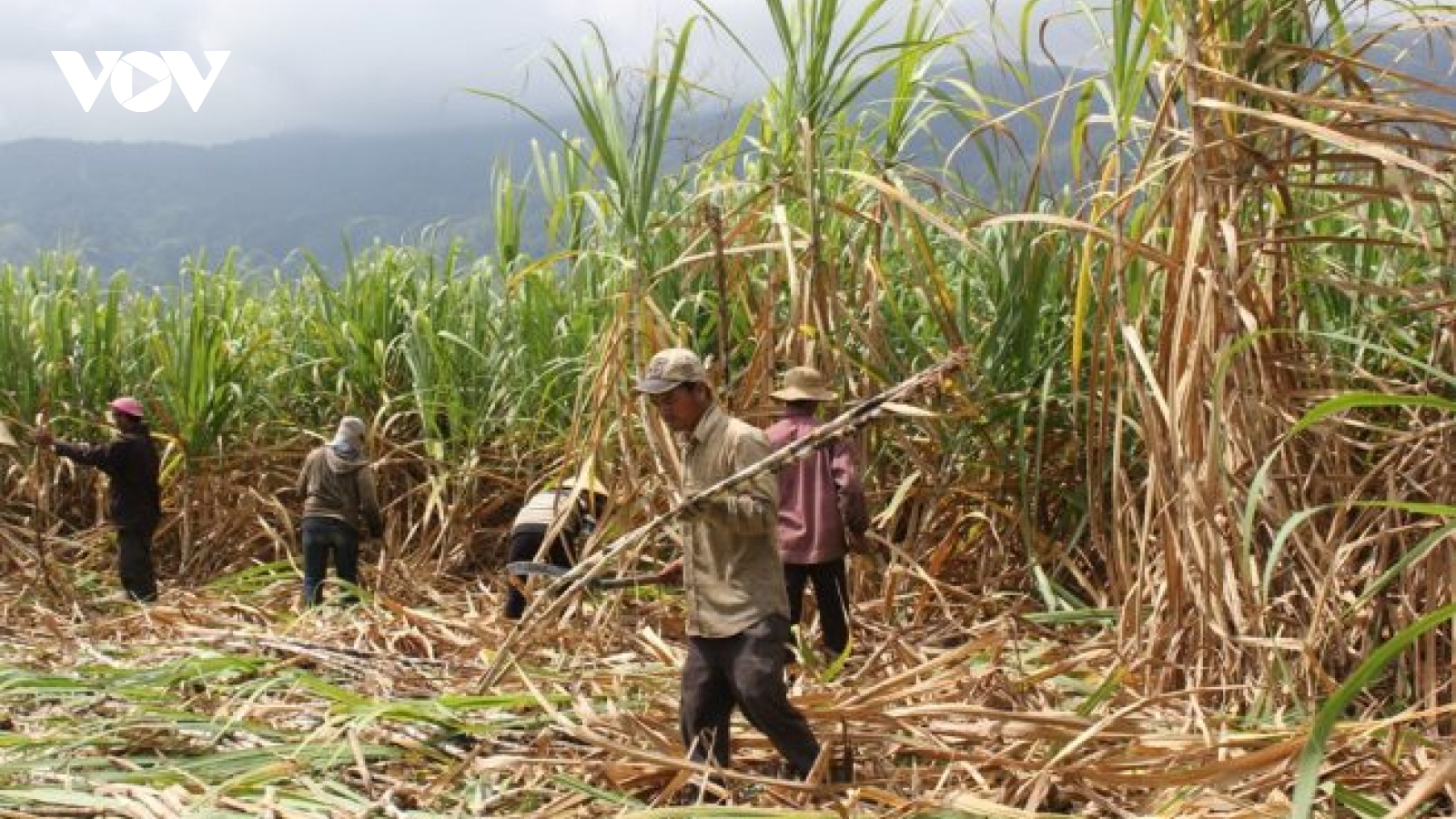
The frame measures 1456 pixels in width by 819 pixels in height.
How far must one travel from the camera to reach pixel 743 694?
4.17 metres

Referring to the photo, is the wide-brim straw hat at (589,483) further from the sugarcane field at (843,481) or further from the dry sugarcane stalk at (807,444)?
the dry sugarcane stalk at (807,444)

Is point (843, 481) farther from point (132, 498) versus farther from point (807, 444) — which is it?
point (132, 498)

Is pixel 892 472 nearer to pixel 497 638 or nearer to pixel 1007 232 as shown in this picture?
pixel 1007 232

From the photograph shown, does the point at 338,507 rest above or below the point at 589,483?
below

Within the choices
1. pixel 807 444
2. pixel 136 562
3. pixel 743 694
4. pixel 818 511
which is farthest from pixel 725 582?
pixel 136 562

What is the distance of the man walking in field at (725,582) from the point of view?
13.6 feet

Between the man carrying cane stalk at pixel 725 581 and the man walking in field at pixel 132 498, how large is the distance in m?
5.08

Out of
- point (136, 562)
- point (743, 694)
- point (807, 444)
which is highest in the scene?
point (807, 444)

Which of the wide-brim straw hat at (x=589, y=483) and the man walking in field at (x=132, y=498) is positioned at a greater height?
the wide-brim straw hat at (x=589, y=483)

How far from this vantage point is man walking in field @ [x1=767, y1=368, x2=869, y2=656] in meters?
5.93

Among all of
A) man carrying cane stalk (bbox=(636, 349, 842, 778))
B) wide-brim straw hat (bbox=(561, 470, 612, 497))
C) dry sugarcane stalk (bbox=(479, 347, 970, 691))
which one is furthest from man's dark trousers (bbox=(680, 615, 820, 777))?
wide-brim straw hat (bbox=(561, 470, 612, 497))

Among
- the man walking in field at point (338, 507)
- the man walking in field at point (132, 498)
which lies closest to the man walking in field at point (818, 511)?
the man walking in field at point (338, 507)

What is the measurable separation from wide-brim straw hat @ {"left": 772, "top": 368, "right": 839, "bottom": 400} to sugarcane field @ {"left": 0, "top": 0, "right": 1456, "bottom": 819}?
0.01 m

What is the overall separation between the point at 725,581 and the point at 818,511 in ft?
5.71
